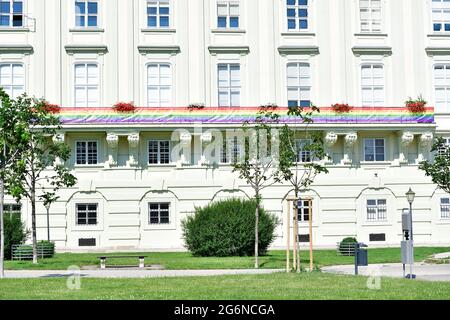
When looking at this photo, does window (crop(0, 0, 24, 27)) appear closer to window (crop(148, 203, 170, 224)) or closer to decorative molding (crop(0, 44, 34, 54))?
decorative molding (crop(0, 44, 34, 54))

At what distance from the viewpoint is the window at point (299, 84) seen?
46594mm

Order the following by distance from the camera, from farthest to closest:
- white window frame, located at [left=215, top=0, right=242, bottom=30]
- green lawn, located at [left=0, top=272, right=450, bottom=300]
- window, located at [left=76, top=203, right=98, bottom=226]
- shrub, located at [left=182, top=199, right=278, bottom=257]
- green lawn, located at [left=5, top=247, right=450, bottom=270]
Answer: white window frame, located at [left=215, top=0, right=242, bottom=30], window, located at [left=76, top=203, right=98, bottom=226], shrub, located at [left=182, top=199, right=278, bottom=257], green lawn, located at [left=5, top=247, right=450, bottom=270], green lawn, located at [left=0, top=272, right=450, bottom=300]

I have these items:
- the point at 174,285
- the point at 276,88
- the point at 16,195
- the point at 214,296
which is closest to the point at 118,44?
the point at 276,88

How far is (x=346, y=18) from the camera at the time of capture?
47375 mm

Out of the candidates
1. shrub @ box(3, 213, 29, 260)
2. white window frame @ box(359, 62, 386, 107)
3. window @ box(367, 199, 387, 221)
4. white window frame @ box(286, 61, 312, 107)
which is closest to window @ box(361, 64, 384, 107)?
white window frame @ box(359, 62, 386, 107)

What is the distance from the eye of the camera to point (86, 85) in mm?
Answer: 45594

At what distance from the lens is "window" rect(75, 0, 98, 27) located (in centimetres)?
4597

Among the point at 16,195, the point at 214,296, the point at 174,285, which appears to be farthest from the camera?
the point at 16,195

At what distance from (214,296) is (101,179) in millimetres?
28147

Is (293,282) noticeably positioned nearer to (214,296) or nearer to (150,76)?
(214,296)

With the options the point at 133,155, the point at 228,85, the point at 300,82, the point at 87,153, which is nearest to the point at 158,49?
the point at 228,85

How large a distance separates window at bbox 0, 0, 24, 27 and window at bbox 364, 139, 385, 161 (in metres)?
20.5

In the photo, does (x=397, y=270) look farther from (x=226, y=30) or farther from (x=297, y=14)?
(x=297, y=14)

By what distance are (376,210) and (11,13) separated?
22931 mm
